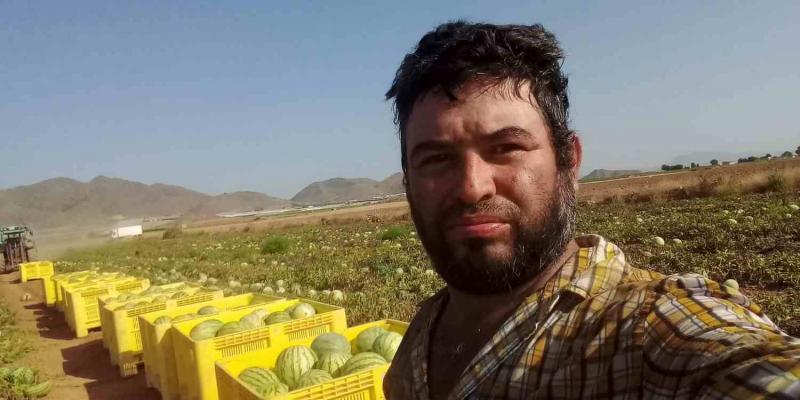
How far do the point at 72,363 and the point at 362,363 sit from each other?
24.8 ft

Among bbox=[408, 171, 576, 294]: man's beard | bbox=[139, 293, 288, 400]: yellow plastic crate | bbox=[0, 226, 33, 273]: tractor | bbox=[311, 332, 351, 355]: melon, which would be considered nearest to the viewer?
bbox=[408, 171, 576, 294]: man's beard

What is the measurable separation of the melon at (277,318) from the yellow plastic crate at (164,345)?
21.9 inches

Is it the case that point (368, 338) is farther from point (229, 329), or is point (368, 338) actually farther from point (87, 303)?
point (87, 303)

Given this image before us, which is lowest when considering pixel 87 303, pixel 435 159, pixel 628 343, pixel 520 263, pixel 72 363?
pixel 72 363

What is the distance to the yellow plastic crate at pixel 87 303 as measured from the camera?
427 inches

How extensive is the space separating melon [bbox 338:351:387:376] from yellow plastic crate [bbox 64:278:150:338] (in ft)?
27.6

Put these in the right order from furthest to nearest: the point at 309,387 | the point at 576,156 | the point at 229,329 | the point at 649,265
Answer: the point at 649,265
the point at 229,329
the point at 309,387
the point at 576,156

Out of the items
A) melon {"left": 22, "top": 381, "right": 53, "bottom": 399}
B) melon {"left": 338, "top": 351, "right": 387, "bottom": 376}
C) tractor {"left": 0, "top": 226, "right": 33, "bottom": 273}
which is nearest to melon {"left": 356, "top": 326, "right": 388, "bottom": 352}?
melon {"left": 338, "top": 351, "right": 387, "bottom": 376}

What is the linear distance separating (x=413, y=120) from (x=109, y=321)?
27.5 ft

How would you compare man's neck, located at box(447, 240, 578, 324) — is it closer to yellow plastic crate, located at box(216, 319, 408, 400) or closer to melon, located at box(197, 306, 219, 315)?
yellow plastic crate, located at box(216, 319, 408, 400)

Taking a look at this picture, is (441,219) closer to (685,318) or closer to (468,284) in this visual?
(468,284)

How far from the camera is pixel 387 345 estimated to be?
4.83 metres

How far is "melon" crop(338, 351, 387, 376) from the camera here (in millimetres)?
4312

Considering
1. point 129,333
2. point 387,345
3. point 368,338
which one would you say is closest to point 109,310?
point 129,333
